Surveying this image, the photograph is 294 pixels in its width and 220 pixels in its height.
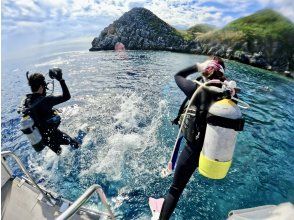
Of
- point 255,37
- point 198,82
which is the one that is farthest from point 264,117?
point 255,37

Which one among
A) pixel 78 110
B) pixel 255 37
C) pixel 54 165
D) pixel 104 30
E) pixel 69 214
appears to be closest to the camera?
pixel 69 214

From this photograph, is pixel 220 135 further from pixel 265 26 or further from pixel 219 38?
pixel 265 26

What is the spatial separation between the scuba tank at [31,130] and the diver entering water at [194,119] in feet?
11.3

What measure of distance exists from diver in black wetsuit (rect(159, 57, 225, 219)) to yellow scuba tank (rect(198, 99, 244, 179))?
29 centimetres

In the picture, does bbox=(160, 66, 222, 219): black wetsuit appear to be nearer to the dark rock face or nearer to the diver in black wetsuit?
the diver in black wetsuit

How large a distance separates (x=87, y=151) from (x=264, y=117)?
Answer: 31.6 feet

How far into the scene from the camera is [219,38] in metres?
80.9

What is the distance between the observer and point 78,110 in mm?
14164

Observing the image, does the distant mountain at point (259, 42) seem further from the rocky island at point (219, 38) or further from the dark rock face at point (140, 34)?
the dark rock face at point (140, 34)

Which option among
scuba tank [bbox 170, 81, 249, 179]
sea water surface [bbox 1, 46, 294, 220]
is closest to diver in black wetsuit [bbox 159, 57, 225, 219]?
scuba tank [bbox 170, 81, 249, 179]

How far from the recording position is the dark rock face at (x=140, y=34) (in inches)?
3211

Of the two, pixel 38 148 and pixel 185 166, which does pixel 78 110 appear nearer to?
pixel 38 148

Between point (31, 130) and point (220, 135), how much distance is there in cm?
446

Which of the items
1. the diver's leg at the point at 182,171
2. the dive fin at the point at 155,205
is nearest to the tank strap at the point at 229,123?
the diver's leg at the point at 182,171
